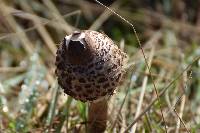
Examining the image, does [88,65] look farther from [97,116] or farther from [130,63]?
[130,63]

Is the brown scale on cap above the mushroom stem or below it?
above

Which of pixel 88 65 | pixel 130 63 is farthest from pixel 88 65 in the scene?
pixel 130 63

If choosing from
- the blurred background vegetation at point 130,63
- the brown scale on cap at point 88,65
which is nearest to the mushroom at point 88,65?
the brown scale on cap at point 88,65

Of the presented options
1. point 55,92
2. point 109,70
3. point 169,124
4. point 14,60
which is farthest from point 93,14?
point 109,70

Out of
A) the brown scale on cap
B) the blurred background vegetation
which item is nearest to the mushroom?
the brown scale on cap

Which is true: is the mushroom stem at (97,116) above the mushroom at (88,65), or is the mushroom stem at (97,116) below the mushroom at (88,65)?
below

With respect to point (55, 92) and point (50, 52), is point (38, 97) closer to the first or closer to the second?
point (55, 92)

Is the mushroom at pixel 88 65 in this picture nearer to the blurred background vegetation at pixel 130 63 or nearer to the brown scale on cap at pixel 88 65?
the brown scale on cap at pixel 88 65

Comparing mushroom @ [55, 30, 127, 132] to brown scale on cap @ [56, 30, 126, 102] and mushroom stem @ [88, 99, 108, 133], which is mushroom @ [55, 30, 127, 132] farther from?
mushroom stem @ [88, 99, 108, 133]
